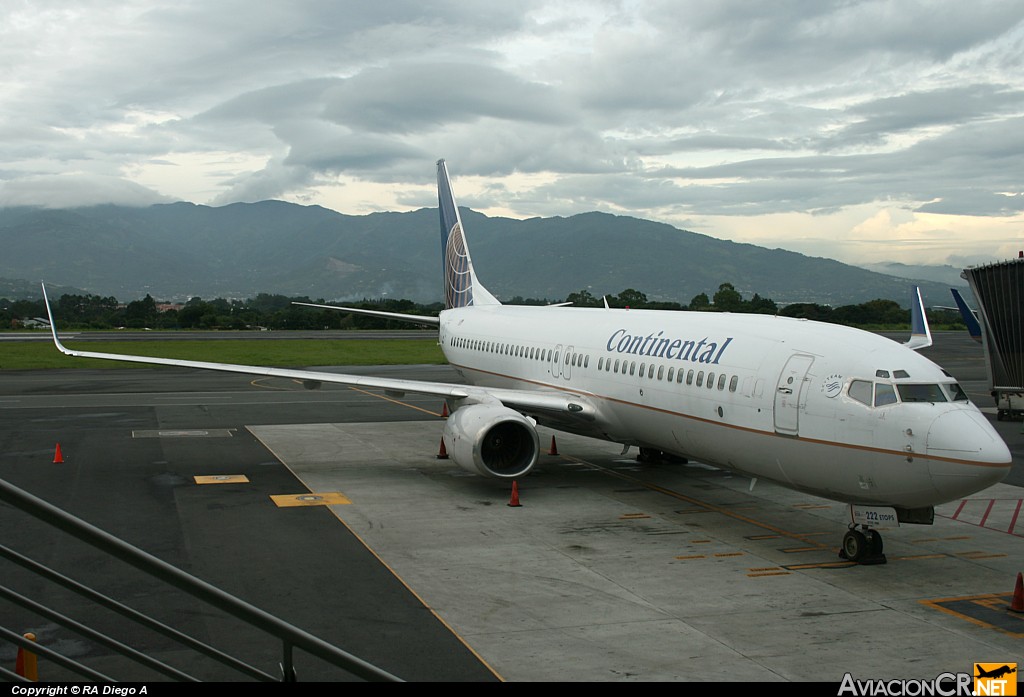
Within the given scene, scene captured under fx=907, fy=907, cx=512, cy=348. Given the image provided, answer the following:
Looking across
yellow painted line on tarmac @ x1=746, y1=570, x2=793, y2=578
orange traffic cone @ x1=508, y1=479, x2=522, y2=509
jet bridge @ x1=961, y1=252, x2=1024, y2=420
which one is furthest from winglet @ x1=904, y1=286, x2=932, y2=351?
yellow painted line on tarmac @ x1=746, y1=570, x2=793, y2=578

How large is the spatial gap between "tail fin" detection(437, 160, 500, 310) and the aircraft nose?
2194cm

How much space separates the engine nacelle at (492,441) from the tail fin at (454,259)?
13340mm

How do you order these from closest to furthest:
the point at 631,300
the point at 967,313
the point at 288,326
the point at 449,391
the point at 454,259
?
the point at 449,391, the point at 454,259, the point at 967,313, the point at 631,300, the point at 288,326

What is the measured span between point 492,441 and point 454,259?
588 inches

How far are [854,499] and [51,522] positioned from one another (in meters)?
13.6

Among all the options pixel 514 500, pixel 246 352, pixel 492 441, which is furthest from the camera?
pixel 246 352

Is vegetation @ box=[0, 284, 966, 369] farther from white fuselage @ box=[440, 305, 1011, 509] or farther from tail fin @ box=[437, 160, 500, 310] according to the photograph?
white fuselage @ box=[440, 305, 1011, 509]

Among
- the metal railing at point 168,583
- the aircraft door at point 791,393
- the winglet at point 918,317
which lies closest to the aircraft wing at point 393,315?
the aircraft door at point 791,393

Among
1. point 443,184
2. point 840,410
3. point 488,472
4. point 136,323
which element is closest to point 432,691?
point 840,410

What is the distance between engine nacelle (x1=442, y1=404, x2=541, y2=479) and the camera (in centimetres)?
2039

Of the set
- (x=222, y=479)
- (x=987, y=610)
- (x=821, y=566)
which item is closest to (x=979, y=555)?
(x=821, y=566)

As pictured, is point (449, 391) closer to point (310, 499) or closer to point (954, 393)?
point (310, 499)

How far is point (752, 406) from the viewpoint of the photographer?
53.9ft

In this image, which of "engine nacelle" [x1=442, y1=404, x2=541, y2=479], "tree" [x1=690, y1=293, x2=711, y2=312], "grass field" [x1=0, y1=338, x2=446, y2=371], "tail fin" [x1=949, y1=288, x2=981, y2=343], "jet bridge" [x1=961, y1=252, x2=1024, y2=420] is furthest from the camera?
"tree" [x1=690, y1=293, x2=711, y2=312]
